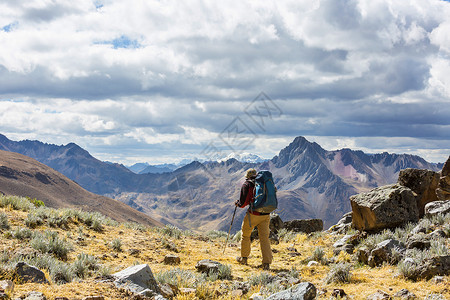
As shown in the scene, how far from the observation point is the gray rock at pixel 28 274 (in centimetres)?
682

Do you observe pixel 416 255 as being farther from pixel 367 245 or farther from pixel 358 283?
pixel 367 245

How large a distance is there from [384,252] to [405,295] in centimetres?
309

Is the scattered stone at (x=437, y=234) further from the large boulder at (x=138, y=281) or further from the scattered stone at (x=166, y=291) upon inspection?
the large boulder at (x=138, y=281)

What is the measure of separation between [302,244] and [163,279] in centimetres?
959

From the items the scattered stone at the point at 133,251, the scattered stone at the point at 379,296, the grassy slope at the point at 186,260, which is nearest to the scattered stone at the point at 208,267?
the grassy slope at the point at 186,260

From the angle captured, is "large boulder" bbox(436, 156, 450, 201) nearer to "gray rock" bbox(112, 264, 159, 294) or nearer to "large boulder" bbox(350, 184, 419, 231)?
"large boulder" bbox(350, 184, 419, 231)

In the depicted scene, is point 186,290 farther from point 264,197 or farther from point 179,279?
point 264,197

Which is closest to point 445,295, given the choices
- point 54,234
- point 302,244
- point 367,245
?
point 367,245

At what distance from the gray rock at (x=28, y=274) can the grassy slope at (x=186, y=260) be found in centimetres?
44

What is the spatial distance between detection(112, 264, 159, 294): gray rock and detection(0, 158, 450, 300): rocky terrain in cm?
2

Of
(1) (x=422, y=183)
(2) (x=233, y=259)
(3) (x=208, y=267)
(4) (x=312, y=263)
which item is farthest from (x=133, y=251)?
(1) (x=422, y=183)

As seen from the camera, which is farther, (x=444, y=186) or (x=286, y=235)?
(x=286, y=235)

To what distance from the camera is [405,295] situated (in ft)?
22.6

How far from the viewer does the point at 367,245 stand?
11648mm
